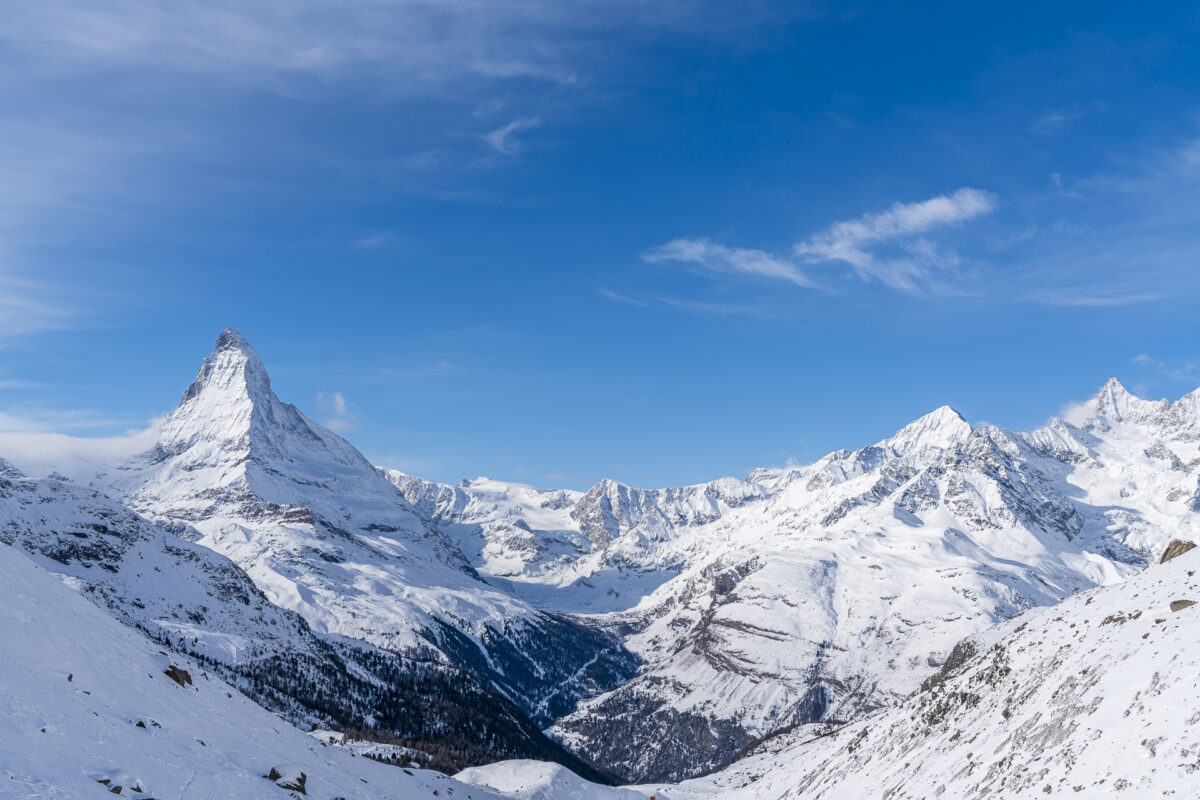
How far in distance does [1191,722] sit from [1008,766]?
514 inches

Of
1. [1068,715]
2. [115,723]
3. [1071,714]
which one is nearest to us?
[115,723]

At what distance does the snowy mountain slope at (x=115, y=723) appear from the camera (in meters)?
34.6

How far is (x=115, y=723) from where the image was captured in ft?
135

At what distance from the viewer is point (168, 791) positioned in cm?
3694

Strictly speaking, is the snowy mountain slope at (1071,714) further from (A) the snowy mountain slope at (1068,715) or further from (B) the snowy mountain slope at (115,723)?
(B) the snowy mountain slope at (115,723)

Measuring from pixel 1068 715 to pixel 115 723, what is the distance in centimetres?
5279

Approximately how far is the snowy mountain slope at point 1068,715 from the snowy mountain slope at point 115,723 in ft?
138

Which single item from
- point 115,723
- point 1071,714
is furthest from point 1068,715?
point 115,723

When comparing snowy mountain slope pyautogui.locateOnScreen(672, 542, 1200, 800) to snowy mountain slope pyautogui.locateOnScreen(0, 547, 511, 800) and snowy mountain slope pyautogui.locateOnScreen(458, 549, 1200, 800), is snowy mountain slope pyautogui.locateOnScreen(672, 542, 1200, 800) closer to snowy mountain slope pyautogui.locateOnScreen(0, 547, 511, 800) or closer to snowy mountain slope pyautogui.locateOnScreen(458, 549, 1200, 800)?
snowy mountain slope pyautogui.locateOnScreen(458, 549, 1200, 800)

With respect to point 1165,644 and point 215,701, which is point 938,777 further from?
point 215,701

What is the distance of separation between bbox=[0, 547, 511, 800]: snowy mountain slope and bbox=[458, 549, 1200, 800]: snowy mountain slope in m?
42.2

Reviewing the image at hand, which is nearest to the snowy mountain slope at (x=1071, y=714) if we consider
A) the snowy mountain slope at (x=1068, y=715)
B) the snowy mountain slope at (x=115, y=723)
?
the snowy mountain slope at (x=1068, y=715)

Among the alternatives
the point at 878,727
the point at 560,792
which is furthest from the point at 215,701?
the point at 560,792

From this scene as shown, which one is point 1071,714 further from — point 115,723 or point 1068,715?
point 115,723
